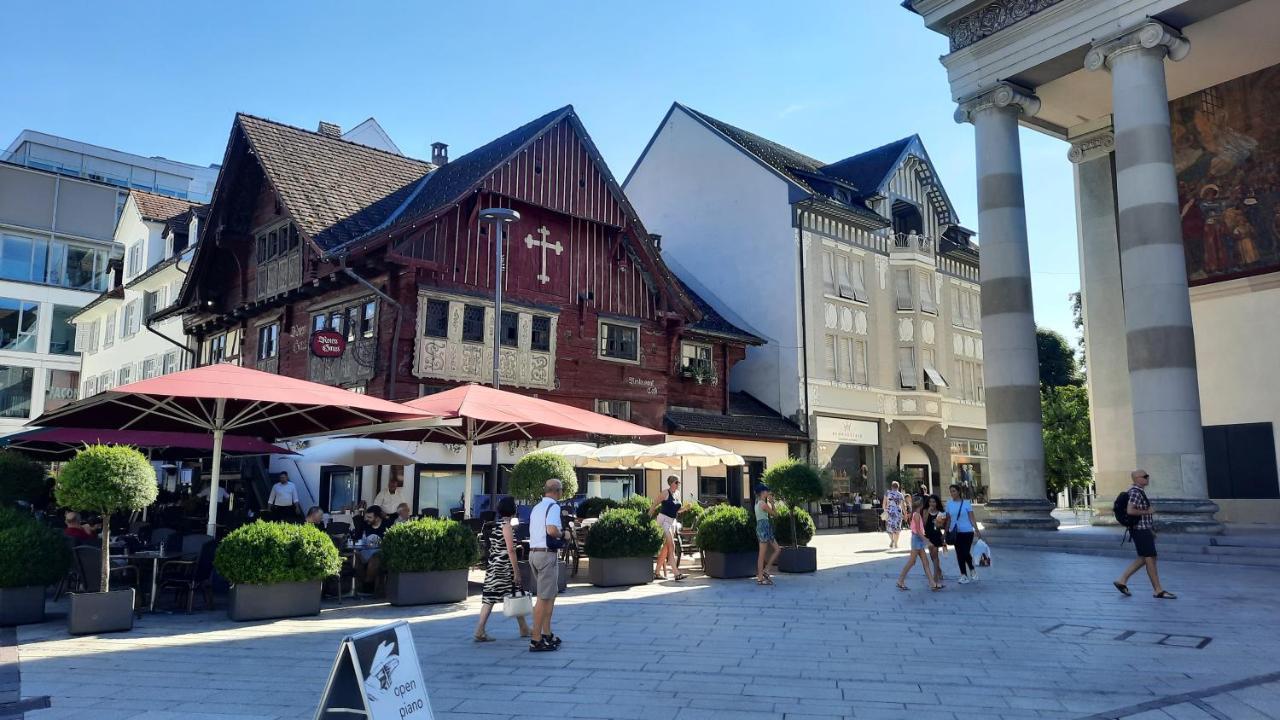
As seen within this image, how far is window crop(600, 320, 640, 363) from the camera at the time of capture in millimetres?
28031

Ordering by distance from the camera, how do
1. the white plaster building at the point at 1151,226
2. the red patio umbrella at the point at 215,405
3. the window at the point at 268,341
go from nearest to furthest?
the red patio umbrella at the point at 215,405
the white plaster building at the point at 1151,226
the window at the point at 268,341

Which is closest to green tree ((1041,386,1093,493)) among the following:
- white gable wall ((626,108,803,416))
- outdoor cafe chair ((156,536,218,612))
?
white gable wall ((626,108,803,416))

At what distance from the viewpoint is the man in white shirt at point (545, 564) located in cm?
894

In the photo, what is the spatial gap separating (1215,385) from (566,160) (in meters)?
18.7

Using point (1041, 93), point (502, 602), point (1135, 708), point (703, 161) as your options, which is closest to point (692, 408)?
point (703, 161)

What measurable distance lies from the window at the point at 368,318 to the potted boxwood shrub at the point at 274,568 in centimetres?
1356

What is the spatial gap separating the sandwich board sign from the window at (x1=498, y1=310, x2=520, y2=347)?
2062 centimetres

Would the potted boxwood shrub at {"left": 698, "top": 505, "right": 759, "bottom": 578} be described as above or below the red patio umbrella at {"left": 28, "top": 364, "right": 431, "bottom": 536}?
Answer: below

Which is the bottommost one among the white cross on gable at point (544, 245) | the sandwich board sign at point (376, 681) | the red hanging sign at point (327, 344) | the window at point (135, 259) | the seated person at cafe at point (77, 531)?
the sandwich board sign at point (376, 681)

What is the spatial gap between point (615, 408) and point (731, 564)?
12770 mm

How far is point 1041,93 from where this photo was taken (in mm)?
22922

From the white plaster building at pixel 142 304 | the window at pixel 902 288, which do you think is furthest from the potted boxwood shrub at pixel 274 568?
the window at pixel 902 288

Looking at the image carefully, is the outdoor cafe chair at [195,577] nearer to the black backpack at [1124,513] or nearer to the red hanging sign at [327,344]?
A: the red hanging sign at [327,344]

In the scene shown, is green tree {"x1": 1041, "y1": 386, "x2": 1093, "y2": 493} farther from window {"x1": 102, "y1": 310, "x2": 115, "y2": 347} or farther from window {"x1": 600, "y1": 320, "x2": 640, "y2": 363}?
window {"x1": 102, "y1": 310, "x2": 115, "y2": 347}
